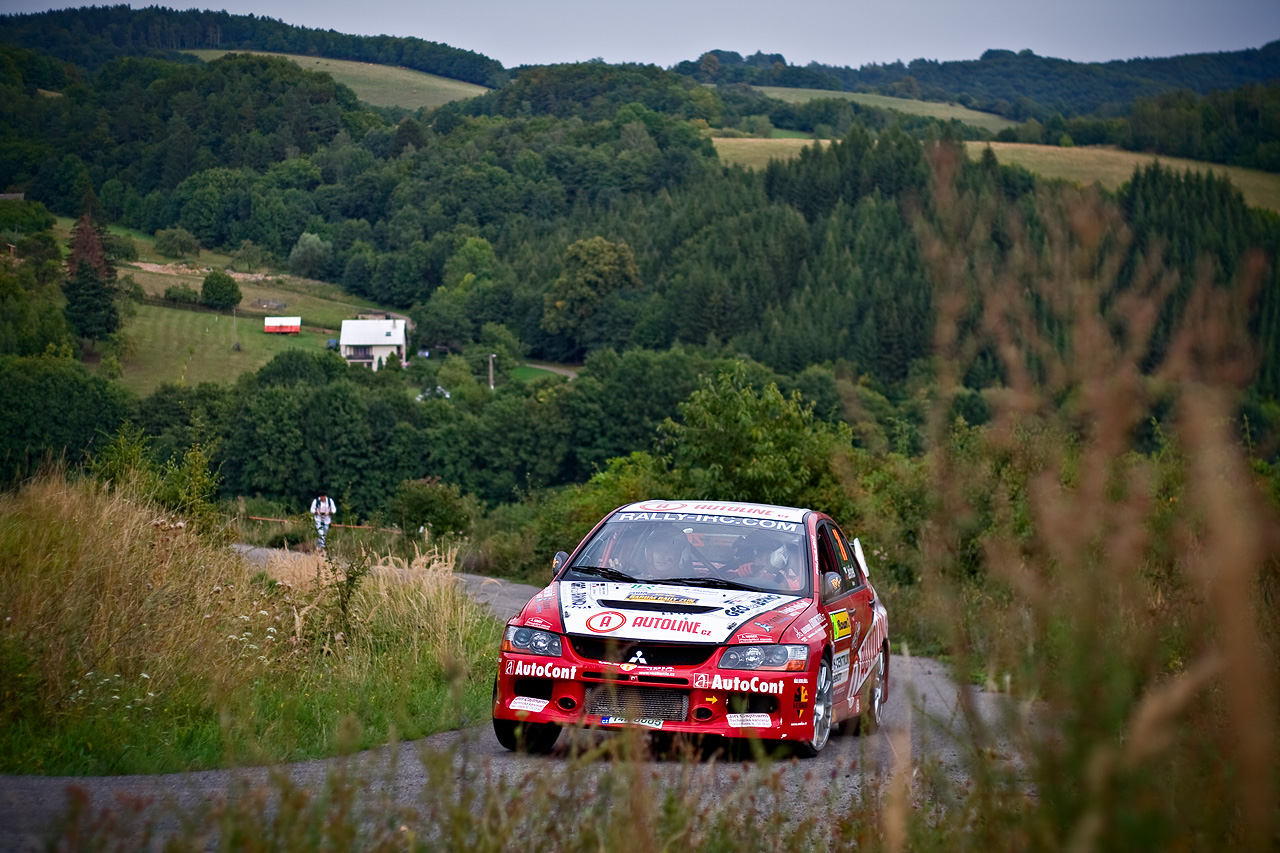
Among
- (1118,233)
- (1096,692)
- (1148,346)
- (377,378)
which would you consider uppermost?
(1118,233)

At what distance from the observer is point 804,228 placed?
173000mm

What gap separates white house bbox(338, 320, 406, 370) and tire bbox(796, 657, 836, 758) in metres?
106

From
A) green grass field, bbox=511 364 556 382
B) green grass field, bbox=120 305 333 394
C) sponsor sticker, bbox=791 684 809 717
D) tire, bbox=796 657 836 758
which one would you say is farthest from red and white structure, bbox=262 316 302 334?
sponsor sticker, bbox=791 684 809 717

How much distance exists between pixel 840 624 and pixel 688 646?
1557 millimetres

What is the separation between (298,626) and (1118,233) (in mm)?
8692

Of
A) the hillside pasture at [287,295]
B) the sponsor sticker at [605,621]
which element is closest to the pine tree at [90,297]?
the hillside pasture at [287,295]

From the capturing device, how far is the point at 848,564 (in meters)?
10.0

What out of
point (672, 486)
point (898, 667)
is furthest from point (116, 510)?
point (672, 486)

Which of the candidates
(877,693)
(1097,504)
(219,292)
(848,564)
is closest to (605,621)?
(877,693)

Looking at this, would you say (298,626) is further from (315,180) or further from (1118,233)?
(315,180)

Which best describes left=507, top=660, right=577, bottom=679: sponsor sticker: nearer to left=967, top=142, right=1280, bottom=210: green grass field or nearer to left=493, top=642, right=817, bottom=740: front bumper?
left=493, top=642, right=817, bottom=740: front bumper

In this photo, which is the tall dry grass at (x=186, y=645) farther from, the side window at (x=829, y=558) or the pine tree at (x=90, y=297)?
the pine tree at (x=90, y=297)

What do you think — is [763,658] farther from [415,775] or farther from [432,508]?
[432,508]

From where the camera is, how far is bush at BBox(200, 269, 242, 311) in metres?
117
